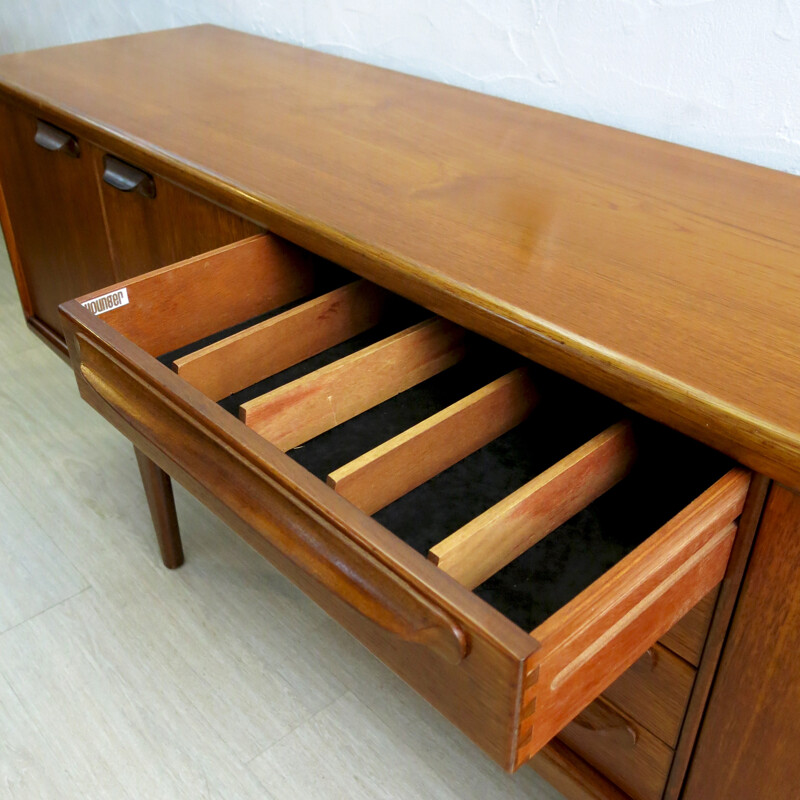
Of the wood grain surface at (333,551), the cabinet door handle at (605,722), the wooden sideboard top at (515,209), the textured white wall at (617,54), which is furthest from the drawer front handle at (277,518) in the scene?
the textured white wall at (617,54)

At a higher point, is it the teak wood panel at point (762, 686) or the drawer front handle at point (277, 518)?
the drawer front handle at point (277, 518)

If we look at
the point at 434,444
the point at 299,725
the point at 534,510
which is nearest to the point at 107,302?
the point at 434,444

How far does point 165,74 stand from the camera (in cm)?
131

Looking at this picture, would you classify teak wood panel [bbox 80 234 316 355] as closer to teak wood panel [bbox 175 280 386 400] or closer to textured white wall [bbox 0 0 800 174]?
teak wood panel [bbox 175 280 386 400]

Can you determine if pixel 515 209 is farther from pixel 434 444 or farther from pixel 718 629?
pixel 718 629

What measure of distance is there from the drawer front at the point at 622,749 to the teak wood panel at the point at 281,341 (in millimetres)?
463

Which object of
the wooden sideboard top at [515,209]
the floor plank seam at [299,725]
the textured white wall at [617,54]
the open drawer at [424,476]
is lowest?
the floor plank seam at [299,725]

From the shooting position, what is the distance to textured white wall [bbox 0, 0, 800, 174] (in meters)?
0.93

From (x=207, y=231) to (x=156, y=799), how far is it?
67cm

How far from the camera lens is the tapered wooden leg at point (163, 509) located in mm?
1209

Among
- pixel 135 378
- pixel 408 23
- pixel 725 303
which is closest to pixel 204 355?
pixel 135 378

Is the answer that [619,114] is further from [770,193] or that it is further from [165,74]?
[165,74]

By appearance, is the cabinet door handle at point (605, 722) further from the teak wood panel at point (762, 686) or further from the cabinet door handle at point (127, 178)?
the cabinet door handle at point (127, 178)

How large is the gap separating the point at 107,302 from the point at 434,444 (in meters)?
0.35
